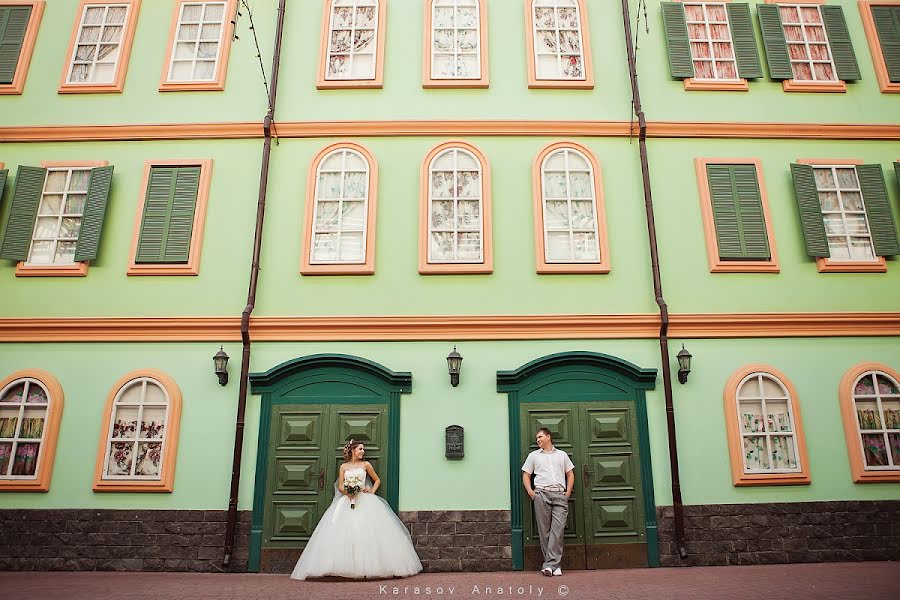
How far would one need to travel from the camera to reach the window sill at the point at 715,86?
1102cm

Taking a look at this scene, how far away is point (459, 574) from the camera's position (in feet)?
28.0

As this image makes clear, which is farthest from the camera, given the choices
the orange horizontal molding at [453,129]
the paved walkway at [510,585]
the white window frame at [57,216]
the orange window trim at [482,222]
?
the orange horizontal molding at [453,129]

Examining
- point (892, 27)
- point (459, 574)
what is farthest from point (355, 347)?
point (892, 27)

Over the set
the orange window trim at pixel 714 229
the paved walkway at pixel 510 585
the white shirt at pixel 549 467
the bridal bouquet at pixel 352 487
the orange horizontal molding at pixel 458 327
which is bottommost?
the paved walkway at pixel 510 585

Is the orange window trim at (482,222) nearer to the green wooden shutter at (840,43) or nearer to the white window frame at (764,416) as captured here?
the white window frame at (764,416)

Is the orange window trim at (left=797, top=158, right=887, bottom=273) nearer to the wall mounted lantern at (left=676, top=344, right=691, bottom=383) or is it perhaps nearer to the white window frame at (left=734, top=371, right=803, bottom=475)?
the white window frame at (left=734, top=371, right=803, bottom=475)

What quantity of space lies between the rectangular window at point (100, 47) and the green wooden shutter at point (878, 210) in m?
12.5

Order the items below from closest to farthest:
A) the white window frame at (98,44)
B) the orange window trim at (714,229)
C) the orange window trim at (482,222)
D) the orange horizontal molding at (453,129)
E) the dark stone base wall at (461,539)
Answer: the dark stone base wall at (461,539) < the orange window trim at (482,222) < the orange window trim at (714,229) < the orange horizontal molding at (453,129) < the white window frame at (98,44)

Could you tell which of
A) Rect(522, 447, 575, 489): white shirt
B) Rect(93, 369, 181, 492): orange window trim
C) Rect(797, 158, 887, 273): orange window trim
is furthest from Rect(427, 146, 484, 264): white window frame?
Rect(797, 158, 887, 273): orange window trim

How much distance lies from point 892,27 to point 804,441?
7777mm

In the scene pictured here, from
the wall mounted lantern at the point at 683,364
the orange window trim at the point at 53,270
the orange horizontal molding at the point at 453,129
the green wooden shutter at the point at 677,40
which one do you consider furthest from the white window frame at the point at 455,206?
the orange window trim at the point at 53,270

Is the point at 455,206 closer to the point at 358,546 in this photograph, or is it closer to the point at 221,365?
the point at 221,365

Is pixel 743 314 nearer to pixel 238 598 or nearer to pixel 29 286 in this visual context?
pixel 238 598

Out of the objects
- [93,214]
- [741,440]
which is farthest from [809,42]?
[93,214]
